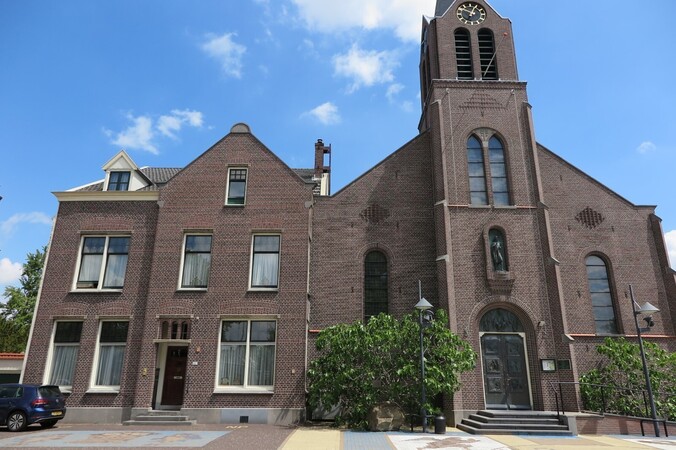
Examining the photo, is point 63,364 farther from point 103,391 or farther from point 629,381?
point 629,381

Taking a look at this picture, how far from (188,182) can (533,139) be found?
622 inches

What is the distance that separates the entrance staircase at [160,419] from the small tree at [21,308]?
23.8m

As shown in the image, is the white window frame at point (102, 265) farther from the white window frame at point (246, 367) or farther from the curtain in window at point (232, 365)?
the curtain in window at point (232, 365)

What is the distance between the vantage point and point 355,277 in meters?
19.4

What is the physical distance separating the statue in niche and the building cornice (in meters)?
14.7

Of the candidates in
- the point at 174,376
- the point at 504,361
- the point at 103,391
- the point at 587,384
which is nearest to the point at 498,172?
the point at 504,361

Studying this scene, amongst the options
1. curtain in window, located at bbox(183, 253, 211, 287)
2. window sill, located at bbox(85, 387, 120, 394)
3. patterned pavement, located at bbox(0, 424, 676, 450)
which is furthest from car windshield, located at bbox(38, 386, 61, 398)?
curtain in window, located at bbox(183, 253, 211, 287)

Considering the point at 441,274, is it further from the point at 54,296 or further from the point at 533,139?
the point at 54,296

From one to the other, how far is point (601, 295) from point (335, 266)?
39.4 ft

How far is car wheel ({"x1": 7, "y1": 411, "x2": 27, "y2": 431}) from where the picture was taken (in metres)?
13.6

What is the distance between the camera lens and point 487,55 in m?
22.5

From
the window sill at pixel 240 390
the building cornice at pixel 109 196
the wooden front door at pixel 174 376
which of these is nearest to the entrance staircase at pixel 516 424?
the window sill at pixel 240 390

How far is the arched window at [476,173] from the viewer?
19391mm

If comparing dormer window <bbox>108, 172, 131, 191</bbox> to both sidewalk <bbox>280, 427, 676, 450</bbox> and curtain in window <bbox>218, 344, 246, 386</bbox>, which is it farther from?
sidewalk <bbox>280, 427, 676, 450</bbox>
